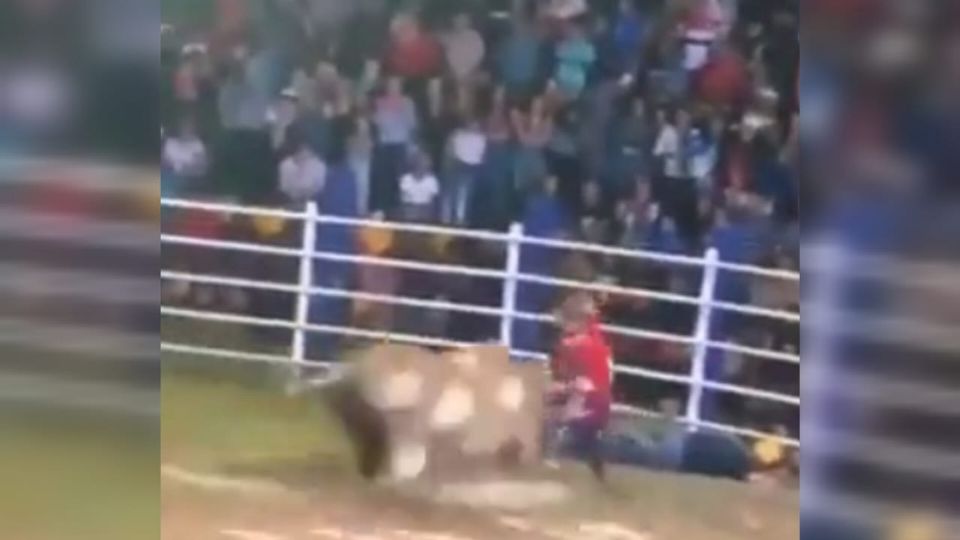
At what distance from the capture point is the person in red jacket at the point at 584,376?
116 cm

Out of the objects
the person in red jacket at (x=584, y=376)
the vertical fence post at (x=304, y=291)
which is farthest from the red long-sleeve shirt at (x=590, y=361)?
the vertical fence post at (x=304, y=291)

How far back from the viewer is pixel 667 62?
3.73ft

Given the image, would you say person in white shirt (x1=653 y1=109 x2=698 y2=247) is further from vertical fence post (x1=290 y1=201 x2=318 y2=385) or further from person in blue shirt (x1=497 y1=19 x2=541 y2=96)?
vertical fence post (x1=290 y1=201 x2=318 y2=385)

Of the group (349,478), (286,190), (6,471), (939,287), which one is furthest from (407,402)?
(939,287)

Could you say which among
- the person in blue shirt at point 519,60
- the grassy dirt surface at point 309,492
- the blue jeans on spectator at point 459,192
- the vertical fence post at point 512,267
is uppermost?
the person in blue shirt at point 519,60

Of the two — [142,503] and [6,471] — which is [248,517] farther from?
[6,471]

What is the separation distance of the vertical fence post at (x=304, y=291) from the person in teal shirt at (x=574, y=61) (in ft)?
0.79

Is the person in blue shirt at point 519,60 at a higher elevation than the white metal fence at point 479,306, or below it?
higher

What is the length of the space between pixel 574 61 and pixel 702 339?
261 millimetres

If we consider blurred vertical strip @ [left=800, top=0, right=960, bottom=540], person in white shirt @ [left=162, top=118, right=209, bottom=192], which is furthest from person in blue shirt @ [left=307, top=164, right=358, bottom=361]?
blurred vertical strip @ [left=800, top=0, right=960, bottom=540]

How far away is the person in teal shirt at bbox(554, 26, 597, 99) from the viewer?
1146 mm

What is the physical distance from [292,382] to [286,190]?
0.17 meters

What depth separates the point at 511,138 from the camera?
1157 millimetres

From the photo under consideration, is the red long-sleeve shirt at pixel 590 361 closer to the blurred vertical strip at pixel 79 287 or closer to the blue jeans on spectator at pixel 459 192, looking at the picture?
the blue jeans on spectator at pixel 459 192
